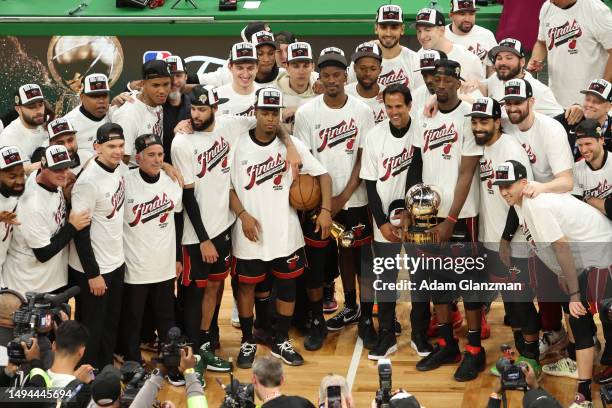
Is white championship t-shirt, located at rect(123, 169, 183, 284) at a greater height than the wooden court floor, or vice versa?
white championship t-shirt, located at rect(123, 169, 183, 284)

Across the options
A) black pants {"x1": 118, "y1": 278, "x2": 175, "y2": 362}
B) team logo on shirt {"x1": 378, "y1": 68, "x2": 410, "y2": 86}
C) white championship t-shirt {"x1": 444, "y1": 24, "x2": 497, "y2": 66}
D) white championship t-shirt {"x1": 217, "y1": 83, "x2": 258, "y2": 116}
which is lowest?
black pants {"x1": 118, "y1": 278, "x2": 175, "y2": 362}

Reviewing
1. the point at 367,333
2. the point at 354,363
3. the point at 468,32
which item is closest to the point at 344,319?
the point at 367,333

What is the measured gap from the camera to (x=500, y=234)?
9.89 metres

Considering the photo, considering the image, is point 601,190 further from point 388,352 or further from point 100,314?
point 100,314

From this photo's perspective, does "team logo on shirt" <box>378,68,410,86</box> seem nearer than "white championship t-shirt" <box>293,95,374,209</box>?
No

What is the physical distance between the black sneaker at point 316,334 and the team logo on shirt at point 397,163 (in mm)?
1498

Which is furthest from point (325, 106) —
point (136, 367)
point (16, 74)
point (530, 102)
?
point (16, 74)

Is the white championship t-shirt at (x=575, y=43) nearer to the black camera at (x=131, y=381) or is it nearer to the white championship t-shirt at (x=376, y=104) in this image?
the white championship t-shirt at (x=376, y=104)

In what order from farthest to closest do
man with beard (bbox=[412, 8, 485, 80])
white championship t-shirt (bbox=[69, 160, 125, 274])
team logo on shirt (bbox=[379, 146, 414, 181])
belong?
man with beard (bbox=[412, 8, 485, 80]) < team logo on shirt (bbox=[379, 146, 414, 181]) < white championship t-shirt (bbox=[69, 160, 125, 274])

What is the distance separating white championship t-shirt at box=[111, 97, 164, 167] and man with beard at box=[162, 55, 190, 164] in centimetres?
16

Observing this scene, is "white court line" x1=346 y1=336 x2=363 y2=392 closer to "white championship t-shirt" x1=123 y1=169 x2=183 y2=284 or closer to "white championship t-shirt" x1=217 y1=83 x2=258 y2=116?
"white championship t-shirt" x1=123 y1=169 x2=183 y2=284

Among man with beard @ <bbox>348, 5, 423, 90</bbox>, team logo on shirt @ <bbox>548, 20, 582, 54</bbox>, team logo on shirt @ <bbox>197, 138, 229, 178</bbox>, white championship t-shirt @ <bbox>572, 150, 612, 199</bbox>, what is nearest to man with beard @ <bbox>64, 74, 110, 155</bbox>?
team logo on shirt @ <bbox>197, 138, 229, 178</bbox>

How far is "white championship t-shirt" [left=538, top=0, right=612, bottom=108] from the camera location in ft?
37.3

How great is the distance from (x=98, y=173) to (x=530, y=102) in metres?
3.50
